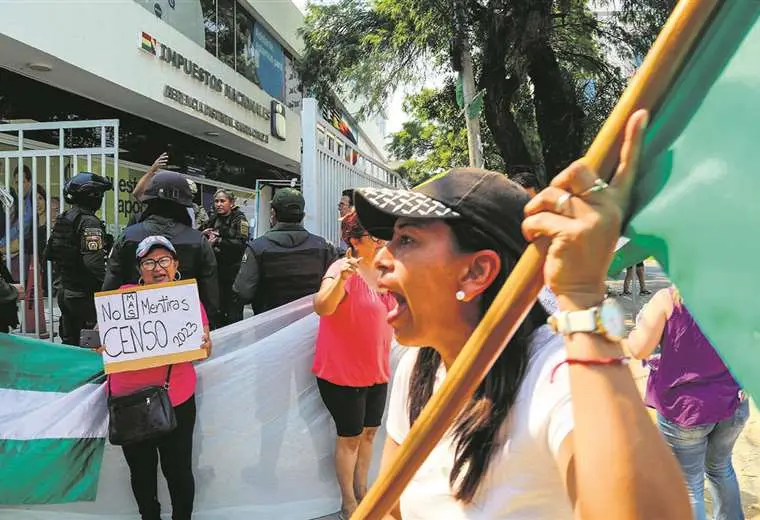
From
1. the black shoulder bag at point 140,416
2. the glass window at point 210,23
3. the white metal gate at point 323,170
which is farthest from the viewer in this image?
the glass window at point 210,23

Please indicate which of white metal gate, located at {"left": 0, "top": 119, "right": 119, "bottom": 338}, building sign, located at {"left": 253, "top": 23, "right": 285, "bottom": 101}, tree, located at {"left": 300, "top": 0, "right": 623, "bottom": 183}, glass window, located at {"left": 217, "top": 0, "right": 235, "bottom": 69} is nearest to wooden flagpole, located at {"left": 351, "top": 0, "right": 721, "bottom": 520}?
white metal gate, located at {"left": 0, "top": 119, "right": 119, "bottom": 338}

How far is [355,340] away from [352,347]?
0.14 ft

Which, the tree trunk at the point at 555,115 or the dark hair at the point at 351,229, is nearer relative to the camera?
the dark hair at the point at 351,229

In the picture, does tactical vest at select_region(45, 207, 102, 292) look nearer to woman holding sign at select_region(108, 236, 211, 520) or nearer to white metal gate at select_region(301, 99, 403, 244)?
woman holding sign at select_region(108, 236, 211, 520)

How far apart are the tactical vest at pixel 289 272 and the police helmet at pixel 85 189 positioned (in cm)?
114

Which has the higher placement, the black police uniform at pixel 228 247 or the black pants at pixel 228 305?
the black police uniform at pixel 228 247

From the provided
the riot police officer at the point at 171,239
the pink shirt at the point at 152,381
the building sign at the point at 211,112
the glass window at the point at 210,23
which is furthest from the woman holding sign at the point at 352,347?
the glass window at the point at 210,23

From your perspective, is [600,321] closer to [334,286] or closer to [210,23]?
[334,286]

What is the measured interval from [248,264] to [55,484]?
159cm

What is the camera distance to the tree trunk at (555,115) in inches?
484

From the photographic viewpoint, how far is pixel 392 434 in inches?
60.0

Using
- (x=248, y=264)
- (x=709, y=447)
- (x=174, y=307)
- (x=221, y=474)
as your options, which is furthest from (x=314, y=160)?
(x=709, y=447)

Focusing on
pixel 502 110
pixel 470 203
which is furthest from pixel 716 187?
pixel 502 110

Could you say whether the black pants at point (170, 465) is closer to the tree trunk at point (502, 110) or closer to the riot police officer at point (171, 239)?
the riot police officer at point (171, 239)
